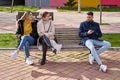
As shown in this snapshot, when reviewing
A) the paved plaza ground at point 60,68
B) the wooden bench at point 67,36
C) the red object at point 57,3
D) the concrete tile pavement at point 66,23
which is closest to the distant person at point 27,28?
the paved plaza ground at point 60,68

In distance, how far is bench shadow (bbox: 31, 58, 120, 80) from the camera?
666 cm

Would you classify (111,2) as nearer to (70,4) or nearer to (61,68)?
(70,4)

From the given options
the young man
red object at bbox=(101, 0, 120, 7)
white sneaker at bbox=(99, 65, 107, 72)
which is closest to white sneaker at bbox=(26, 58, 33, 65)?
the young man

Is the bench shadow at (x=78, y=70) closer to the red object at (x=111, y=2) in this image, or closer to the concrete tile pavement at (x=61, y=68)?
the concrete tile pavement at (x=61, y=68)

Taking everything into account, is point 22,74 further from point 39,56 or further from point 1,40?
point 1,40

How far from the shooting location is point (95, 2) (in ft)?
104

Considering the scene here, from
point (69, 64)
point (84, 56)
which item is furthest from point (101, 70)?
point (84, 56)

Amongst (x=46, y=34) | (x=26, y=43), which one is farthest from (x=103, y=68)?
(x=26, y=43)

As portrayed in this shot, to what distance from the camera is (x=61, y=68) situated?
724cm

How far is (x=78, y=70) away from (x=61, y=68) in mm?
395

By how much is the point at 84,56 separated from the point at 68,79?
2019 millimetres

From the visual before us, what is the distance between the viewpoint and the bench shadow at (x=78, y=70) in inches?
262

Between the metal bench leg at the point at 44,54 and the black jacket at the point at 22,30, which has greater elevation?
the black jacket at the point at 22,30

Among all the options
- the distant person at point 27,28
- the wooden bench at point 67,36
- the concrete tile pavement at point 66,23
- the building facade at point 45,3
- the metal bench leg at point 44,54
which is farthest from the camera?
the building facade at point 45,3
